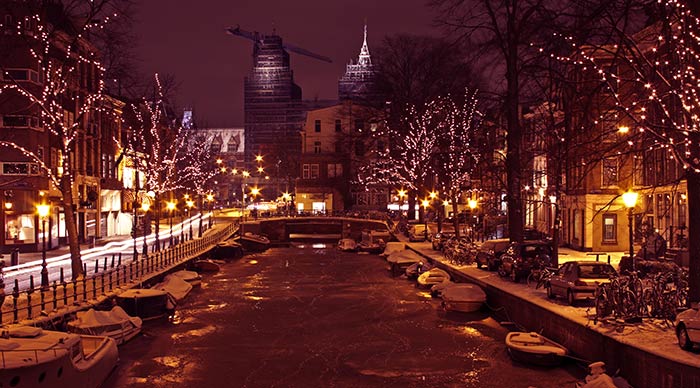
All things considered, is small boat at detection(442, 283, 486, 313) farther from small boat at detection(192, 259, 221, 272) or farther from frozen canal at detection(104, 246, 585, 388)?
small boat at detection(192, 259, 221, 272)

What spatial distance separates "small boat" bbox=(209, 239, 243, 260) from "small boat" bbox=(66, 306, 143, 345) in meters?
34.9

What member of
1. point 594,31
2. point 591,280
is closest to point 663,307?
point 591,280

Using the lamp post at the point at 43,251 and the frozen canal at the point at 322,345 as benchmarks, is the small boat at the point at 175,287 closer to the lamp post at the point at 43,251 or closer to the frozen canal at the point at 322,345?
the frozen canal at the point at 322,345

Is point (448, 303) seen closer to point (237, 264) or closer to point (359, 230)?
point (237, 264)

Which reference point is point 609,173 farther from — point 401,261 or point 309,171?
point 309,171

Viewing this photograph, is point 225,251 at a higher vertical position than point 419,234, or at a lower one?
lower

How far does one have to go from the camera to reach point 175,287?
123 ft

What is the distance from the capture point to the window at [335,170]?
10106 cm

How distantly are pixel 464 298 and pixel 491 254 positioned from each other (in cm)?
706

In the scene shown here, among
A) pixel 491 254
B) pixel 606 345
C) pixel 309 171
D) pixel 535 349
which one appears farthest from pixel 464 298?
pixel 309 171

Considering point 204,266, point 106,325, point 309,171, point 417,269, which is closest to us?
point 106,325

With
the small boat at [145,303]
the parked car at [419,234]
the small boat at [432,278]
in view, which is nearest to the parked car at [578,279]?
the small boat at [432,278]

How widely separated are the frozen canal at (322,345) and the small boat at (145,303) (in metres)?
0.57

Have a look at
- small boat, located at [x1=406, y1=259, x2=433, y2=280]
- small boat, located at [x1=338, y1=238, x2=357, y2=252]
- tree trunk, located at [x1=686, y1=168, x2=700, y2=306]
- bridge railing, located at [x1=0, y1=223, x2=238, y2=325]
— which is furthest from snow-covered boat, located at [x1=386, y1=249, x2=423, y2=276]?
tree trunk, located at [x1=686, y1=168, x2=700, y2=306]
